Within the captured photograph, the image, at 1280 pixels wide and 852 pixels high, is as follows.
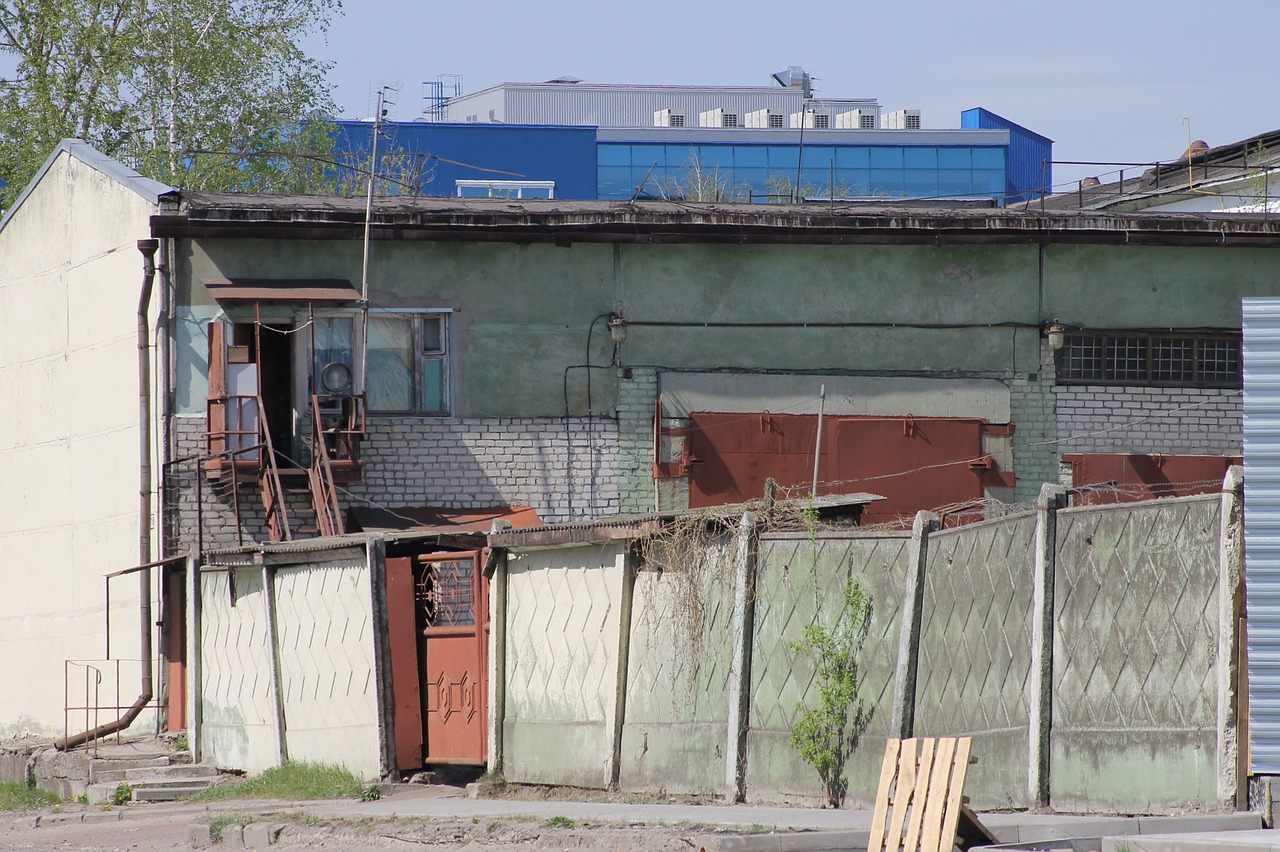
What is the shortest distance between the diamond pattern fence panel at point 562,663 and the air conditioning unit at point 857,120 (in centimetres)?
5012

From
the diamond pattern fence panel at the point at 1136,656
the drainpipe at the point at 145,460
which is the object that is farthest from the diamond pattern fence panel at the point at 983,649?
the drainpipe at the point at 145,460

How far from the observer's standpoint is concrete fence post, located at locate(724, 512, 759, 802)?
38.5 ft

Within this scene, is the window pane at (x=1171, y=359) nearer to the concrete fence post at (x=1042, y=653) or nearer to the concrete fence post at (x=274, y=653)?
the concrete fence post at (x=274, y=653)

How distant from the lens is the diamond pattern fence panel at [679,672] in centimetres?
1210

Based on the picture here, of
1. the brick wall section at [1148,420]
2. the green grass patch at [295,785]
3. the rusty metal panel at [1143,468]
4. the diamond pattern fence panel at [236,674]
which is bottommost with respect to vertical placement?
the green grass patch at [295,785]

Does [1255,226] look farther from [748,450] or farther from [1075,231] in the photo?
[748,450]

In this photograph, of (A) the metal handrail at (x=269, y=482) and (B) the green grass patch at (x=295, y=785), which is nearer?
(B) the green grass patch at (x=295, y=785)

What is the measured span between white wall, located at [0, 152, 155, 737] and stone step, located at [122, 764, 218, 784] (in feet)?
10.1

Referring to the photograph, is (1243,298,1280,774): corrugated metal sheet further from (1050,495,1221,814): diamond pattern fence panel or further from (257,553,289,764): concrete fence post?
(257,553,289,764): concrete fence post

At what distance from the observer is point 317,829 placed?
1206 cm

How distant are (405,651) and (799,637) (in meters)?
4.53

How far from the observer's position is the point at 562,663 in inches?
529

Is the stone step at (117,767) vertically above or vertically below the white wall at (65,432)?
below

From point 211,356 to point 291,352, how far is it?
1232mm
